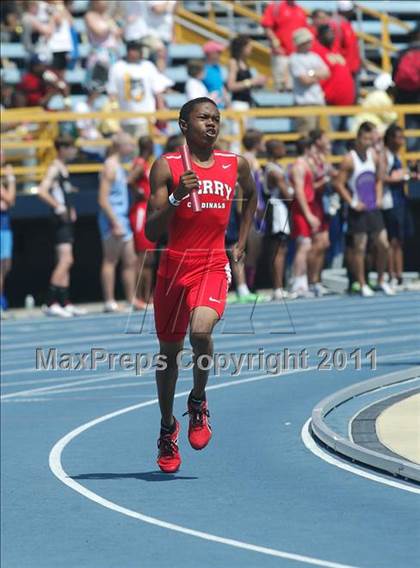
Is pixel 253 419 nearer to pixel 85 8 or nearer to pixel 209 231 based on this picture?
pixel 209 231

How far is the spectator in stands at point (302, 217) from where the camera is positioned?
20281mm

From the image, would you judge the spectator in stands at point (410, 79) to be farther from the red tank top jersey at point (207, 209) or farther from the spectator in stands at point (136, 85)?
the red tank top jersey at point (207, 209)

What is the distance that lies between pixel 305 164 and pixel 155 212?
14.3m

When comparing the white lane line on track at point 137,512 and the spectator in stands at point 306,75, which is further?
the spectator in stands at point 306,75

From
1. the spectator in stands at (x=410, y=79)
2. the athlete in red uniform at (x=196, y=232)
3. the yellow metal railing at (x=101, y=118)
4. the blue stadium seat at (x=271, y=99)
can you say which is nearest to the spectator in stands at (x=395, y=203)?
the yellow metal railing at (x=101, y=118)

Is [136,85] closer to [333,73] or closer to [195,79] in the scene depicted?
[195,79]

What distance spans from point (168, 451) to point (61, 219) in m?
12.7

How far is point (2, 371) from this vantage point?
1683cm

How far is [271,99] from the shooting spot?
23984mm

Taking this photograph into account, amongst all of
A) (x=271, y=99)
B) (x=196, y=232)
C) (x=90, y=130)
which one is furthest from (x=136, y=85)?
(x=196, y=232)

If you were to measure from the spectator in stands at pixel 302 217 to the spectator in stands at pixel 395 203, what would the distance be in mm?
1011

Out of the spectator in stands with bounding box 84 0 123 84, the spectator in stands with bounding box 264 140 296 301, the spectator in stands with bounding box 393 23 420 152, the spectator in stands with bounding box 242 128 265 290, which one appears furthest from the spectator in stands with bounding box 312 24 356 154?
the spectator in stands with bounding box 84 0 123 84

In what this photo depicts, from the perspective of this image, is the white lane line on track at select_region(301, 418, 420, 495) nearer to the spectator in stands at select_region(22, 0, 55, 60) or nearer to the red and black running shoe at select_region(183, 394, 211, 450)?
the red and black running shoe at select_region(183, 394, 211, 450)

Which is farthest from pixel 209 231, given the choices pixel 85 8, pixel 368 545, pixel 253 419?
pixel 85 8
